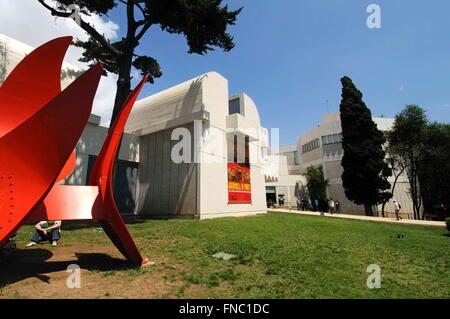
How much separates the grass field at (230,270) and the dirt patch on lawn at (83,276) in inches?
0.7

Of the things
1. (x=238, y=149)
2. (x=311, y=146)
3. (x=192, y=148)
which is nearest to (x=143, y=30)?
(x=192, y=148)

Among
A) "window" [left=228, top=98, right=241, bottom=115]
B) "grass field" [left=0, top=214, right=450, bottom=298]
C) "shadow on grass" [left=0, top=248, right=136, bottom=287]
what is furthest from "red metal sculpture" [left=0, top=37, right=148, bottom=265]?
"window" [left=228, top=98, right=241, bottom=115]

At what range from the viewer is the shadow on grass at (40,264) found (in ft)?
16.1

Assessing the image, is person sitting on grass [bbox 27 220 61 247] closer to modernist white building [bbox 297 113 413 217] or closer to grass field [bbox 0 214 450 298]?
grass field [bbox 0 214 450 298]

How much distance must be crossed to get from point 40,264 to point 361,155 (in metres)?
32.8

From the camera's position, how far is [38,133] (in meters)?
4.48

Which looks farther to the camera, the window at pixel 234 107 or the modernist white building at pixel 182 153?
the window at pixel 234 107

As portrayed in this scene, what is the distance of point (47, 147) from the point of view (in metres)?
4.55

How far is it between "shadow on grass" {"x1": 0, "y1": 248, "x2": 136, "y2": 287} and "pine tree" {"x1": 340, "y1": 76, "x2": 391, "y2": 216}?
30.7 meters

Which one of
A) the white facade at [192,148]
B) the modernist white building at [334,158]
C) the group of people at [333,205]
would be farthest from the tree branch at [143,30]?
the modernist white building at [334,158]

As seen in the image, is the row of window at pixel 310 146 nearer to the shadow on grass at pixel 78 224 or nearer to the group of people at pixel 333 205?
the group of people at pixel 333 205

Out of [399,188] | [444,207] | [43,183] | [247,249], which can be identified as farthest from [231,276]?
[399,188]

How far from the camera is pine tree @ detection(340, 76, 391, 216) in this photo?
2862 centimetres
